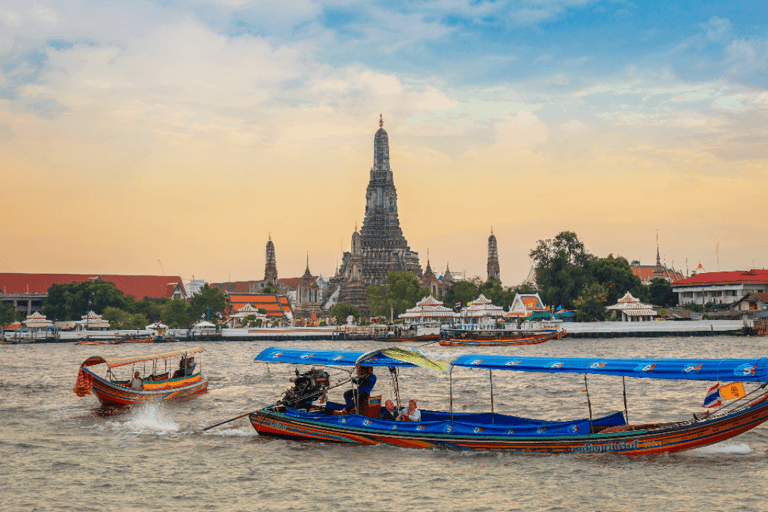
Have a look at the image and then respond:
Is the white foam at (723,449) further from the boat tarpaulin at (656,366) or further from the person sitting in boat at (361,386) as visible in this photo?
the person sitting in boat at (361,386)

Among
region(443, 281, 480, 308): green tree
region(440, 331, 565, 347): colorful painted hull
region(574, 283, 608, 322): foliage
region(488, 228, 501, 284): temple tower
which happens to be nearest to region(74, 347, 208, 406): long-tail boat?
region(440, 331, 565, 347): colorful painted hull

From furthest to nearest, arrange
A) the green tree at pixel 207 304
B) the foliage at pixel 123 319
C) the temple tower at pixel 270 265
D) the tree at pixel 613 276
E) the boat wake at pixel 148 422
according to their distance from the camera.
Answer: the temple tower at pixel 270 265, the green tree at pixel 207 304, the foliage at pixel 123 319, the tree at pixel 613 276, the boat wake at pixel 148 422

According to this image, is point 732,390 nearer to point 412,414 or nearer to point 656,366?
point 656,366

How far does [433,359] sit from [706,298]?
8872 centimetres

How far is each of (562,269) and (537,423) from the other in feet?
249

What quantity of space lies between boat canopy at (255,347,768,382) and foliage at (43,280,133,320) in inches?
3602

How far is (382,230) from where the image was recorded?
448ft

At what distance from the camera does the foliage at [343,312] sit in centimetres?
11475

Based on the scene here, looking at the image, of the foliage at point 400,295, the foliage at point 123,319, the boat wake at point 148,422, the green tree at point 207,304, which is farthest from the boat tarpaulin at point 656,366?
the green tree at point 207,304

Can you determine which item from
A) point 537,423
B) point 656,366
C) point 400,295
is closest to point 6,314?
point 400,295

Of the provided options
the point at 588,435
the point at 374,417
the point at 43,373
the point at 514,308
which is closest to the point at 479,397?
the point at 374,417

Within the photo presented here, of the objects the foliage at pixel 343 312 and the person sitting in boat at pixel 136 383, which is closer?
the person sitting in boat at pixel 136 383

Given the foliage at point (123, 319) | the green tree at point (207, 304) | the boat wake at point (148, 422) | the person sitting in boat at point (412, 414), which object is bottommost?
the boat wake at point (148, 422)

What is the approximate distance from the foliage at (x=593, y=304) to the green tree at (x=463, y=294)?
76.3 ft
